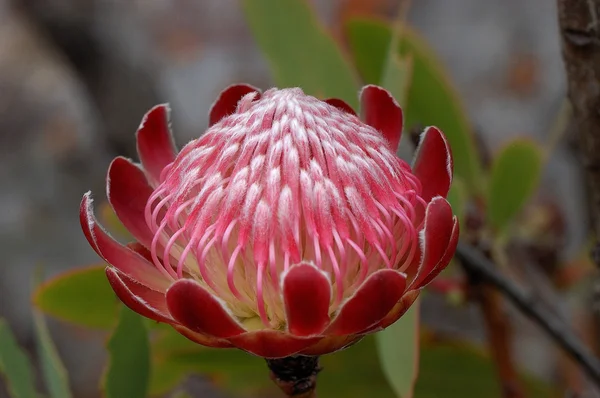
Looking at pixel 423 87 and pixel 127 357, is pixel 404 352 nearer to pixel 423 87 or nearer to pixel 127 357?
pixel 127 357

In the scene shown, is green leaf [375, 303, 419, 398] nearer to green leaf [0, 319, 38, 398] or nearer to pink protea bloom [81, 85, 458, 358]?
pink protea bloom [81, 85, 458, 358]

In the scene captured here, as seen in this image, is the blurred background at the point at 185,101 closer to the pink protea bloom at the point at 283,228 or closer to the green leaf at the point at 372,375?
the green leaf at the point at 372,375

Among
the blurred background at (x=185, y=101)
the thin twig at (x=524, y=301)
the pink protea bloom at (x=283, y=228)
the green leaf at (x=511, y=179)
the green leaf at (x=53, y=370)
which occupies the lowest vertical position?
the blurred background at (x=185, y=101)

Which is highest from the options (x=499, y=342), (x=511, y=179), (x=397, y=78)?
(x=397, y=78)

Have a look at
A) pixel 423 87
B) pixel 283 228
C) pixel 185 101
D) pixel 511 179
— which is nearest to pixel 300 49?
pixel 423 87

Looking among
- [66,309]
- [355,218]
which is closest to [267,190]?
[355,218]

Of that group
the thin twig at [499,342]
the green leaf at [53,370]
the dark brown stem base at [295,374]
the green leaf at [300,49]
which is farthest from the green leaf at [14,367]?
the thin twig at [499,342]

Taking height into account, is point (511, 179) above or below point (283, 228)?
below
